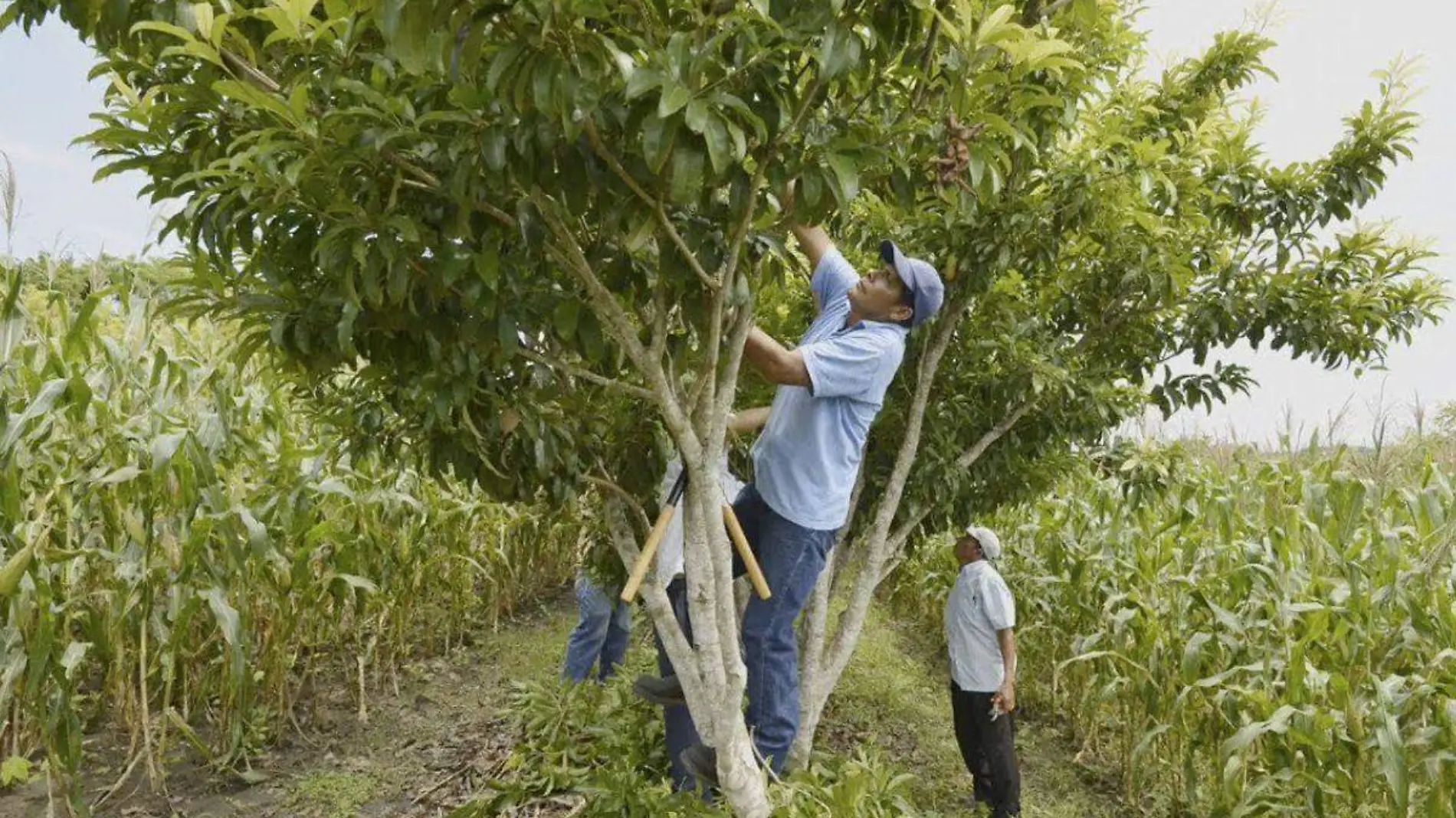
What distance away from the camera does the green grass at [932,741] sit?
414 cm

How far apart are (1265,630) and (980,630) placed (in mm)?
1078

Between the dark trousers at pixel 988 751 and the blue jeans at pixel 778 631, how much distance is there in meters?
1.38

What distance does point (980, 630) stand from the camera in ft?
13.1

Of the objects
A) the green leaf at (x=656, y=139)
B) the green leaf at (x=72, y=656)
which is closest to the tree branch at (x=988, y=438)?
the green leaf at (x=656, y=139)

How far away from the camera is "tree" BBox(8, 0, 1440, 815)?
5.03 ft

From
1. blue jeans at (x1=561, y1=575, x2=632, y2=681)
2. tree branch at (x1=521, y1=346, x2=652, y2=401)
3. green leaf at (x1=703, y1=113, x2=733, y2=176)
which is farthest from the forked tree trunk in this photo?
green leaf at (x1=703, y1=113, x2=733, y2=176)

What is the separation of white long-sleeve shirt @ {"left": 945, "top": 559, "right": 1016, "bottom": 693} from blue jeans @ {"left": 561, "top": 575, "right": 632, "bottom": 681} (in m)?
1.51

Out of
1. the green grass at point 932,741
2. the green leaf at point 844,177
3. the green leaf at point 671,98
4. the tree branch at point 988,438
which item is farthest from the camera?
the green grass at point 932,741

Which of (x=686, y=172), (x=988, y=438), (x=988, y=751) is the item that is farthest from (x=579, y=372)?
(x=988, y=751)

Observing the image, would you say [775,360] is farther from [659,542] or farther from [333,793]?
[333,793]

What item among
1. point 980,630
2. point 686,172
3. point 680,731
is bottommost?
point 680,731

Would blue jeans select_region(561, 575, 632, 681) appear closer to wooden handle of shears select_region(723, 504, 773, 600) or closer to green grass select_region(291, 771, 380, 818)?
green grass select_region(291, 771, 380, 818)

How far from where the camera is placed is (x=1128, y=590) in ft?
13.9

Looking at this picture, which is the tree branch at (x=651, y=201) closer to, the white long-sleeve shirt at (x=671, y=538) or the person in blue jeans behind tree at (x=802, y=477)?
the person in blue jeans behind tree at (x=802, y=477)
